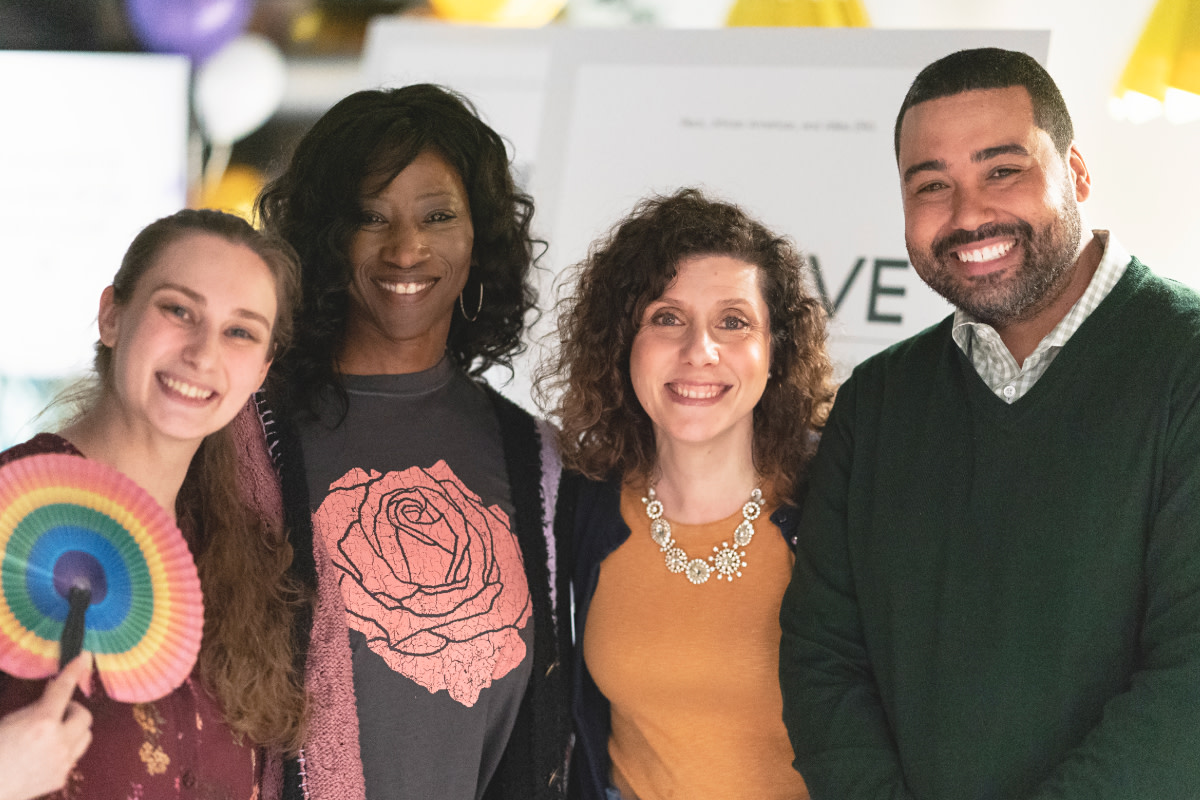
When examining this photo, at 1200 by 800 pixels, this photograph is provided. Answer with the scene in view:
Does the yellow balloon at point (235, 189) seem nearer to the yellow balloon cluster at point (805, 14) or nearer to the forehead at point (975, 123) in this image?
the yellow balloon cluster at point (805, 14)

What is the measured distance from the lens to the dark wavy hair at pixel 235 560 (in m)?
1.57

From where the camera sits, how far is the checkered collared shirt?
5.62ft

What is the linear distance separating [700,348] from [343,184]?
2.46ft

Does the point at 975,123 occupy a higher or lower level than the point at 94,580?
higher

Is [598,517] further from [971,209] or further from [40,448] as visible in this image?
[40,448]

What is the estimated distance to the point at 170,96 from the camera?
4004 mm

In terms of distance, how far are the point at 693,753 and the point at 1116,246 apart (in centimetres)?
112

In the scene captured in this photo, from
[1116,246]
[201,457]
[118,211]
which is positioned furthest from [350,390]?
[118,211]

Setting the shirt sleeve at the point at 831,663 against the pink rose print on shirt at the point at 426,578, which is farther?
the pink rose print on shirt at the point at 426,578

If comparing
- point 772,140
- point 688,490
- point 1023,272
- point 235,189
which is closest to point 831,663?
point 688,490

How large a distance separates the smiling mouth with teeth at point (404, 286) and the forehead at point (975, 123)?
0.96 meters

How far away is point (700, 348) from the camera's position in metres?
2.00

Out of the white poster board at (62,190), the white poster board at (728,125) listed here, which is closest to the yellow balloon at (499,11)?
the white poster board at (728,125)

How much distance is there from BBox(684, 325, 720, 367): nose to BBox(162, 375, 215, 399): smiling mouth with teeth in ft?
2.89
